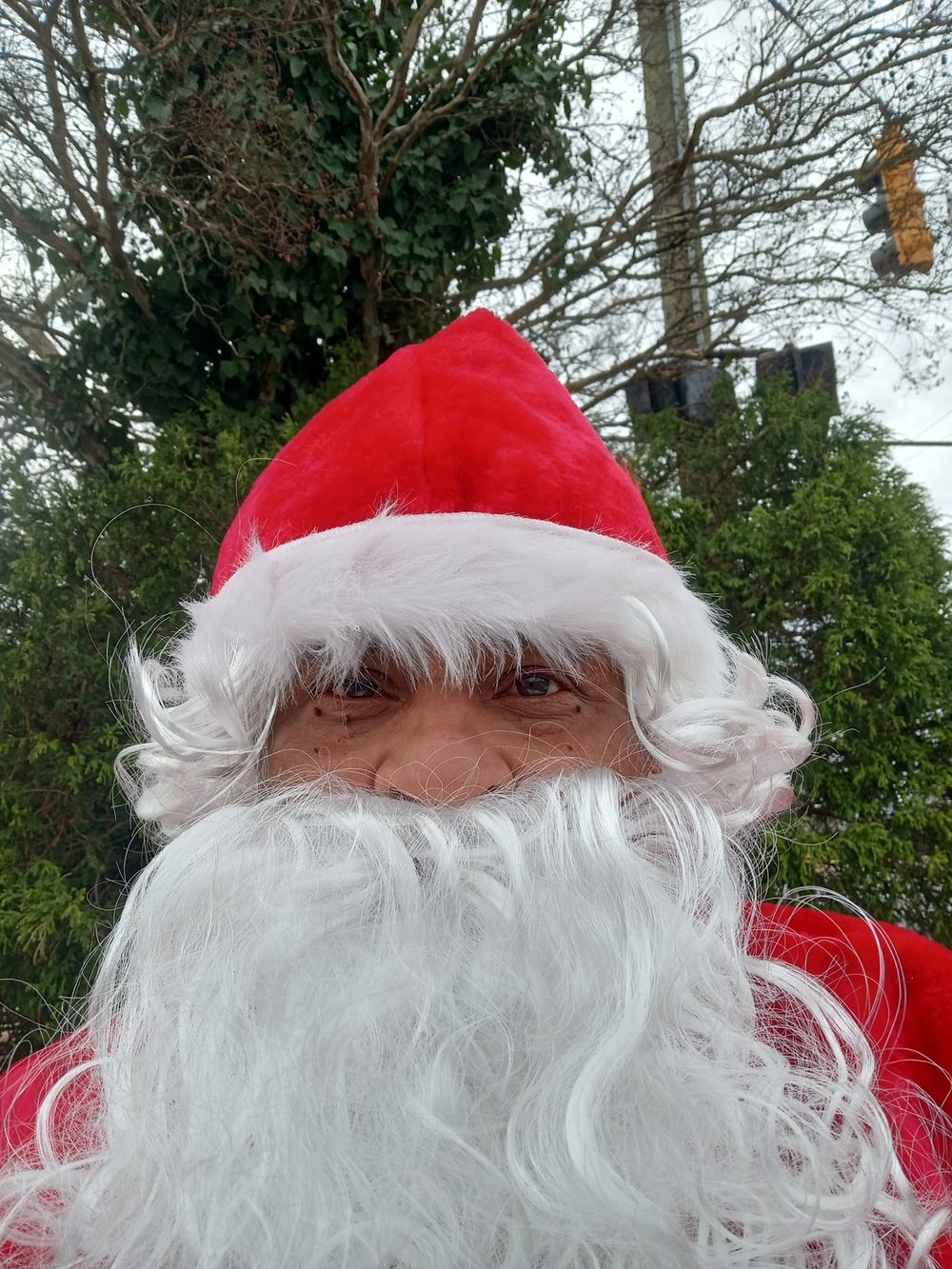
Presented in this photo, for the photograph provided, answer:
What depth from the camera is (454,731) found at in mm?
952

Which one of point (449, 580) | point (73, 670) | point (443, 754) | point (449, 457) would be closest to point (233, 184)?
point (73, 670)

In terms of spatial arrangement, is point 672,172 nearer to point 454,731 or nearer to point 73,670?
point 73,670

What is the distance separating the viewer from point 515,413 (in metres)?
1.12

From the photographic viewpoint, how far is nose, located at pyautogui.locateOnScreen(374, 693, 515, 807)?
91 cm

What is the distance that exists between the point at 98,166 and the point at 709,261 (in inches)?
88.7

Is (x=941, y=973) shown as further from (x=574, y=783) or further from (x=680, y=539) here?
(x=680, y=539)

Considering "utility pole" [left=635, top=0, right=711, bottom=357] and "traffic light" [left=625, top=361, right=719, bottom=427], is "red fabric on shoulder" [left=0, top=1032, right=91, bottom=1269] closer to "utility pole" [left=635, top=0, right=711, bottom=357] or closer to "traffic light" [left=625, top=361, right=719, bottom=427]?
"traffic light" [left=625, top=361, right=719, bottom=427]

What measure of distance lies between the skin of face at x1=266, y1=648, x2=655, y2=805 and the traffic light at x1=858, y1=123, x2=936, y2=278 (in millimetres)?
2573

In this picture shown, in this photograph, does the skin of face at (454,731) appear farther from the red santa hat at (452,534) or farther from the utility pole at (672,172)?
the utility pole at (672,172)

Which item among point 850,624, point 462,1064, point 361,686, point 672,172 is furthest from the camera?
point 672,172

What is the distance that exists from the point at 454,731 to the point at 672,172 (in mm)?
2721

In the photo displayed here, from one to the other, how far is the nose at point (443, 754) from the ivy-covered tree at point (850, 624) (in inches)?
39.0

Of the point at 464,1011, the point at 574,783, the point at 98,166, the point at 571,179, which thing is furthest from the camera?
the point at 571,179

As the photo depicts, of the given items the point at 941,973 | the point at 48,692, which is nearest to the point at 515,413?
the point at 941,973
